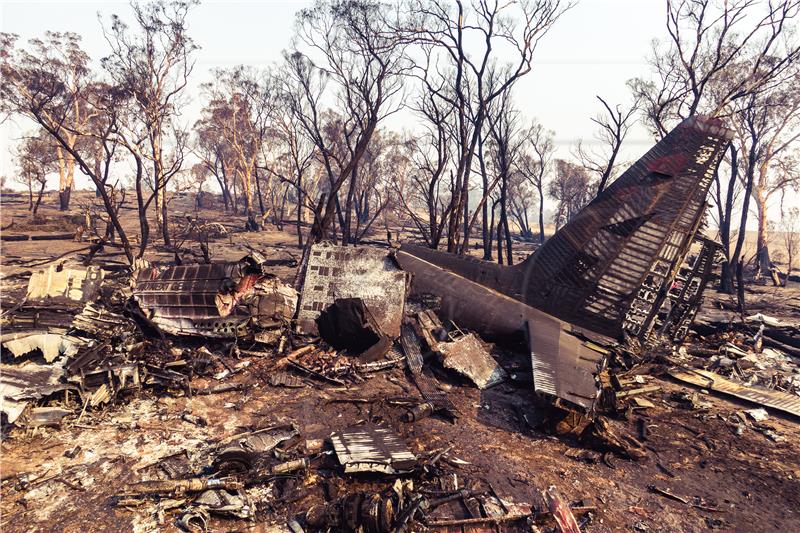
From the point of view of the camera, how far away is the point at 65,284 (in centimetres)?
1156

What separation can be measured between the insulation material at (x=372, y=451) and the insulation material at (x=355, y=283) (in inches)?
183

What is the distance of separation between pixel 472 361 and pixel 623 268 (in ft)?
16.1

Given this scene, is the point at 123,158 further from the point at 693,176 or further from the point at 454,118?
the point at 693,176

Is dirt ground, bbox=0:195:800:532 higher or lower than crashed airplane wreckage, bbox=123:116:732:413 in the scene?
lower

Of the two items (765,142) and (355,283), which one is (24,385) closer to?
(355,283)

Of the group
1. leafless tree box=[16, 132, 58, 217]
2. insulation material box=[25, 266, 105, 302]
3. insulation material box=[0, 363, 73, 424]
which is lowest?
insulation material box=[0, 363, 73, 424]

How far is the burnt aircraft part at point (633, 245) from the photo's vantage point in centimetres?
1096

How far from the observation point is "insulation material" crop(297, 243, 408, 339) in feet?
39.3

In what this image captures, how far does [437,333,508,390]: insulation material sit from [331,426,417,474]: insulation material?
3414 mm

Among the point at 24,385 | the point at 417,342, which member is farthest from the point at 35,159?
the point at 417,342

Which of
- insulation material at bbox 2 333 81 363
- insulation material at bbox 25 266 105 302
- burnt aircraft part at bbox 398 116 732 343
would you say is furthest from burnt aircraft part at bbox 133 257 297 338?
burnt aircraft part at bbox 398 116 732 343

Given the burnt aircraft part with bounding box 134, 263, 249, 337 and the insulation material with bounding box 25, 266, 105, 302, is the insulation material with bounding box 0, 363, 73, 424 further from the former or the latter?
the insulation material with bounding box 25, 266, 105, 302

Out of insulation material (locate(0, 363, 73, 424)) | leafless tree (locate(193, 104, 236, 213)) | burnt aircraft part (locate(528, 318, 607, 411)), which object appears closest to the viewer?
insulation material (locate(0, 363, 73, 424))

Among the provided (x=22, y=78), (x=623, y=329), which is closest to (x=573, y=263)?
(x=623, y=329)
